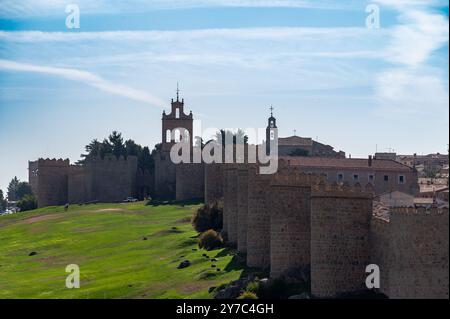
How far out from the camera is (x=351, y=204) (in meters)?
39.9

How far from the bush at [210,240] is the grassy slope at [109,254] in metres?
0.71

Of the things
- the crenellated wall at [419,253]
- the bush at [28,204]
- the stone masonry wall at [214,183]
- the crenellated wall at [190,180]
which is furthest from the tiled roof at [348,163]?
the crenellated wall at [419,253]

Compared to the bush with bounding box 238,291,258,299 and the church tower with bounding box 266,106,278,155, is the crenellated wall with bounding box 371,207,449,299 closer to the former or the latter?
the bush with bounding box 238,291,258,299

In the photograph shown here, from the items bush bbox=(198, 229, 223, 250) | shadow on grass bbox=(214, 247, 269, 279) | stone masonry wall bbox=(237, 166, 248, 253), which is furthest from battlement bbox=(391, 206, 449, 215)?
bush bbox=(198, 229, 223, 250)

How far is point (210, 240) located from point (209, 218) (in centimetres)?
690

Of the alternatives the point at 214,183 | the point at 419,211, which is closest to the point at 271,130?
the point at 214,183

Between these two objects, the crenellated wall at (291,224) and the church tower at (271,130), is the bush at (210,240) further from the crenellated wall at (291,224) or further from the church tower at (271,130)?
the church tower at (271,130)

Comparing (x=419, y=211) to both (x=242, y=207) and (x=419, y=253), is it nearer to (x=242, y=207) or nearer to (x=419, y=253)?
(x=419, y=253)

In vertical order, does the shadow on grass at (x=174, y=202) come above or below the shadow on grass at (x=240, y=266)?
above

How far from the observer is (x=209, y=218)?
65.8m

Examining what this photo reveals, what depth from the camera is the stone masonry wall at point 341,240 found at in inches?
1564

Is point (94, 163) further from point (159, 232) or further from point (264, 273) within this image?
point (264, 273)

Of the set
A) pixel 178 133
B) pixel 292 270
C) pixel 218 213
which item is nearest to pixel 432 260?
pixel 292 270
